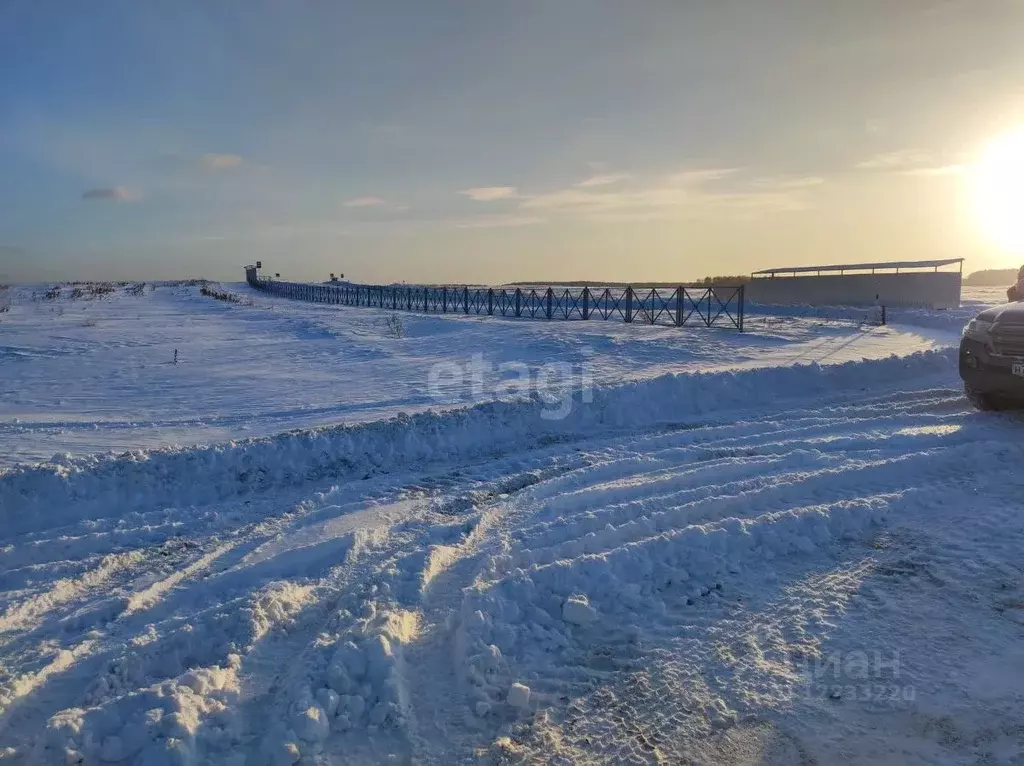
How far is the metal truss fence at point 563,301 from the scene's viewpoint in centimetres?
2546

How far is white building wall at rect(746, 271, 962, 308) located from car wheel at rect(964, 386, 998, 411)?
1116 inches

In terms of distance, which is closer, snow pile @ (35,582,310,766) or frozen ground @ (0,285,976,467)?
snow pile @ (35,582,310,766)

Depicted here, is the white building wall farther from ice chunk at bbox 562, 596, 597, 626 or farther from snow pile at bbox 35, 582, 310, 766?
snow pile at bbox 35, 582, 310, 766

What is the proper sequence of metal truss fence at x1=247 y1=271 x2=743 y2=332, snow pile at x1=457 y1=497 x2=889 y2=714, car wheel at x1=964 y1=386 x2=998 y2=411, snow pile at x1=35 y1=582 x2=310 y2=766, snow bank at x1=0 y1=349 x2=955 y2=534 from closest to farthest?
snow pile at x1=35 y1=582 x2=310 y2=766 → snow pile at x1=457 y1=497 x2=889 y2=714 → snow bank at x1=0 y1=349 x2=955 y2=534 → car wheel at x1=964 y1=386 x2=998 y2=411 → metal truss fence at x1=247 y1=271 x2=743 y2=332

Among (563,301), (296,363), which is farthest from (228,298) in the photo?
(296,363)

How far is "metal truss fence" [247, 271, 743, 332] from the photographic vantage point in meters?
25.5

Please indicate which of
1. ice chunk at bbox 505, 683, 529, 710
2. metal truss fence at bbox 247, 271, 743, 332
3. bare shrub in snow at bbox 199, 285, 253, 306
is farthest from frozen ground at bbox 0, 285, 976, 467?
bare shrub in snow at bbox 199, 285, 253, 306

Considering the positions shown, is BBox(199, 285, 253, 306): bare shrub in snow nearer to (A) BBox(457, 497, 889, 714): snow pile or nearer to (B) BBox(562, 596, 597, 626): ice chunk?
(A) BBox(457, 497, 889, 714): snow pile

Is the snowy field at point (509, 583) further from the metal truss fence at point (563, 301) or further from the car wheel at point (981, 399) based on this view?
the metal truss fence at point (563, 301)

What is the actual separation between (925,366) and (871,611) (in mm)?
11520

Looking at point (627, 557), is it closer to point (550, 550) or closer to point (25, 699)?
point (550, 550)

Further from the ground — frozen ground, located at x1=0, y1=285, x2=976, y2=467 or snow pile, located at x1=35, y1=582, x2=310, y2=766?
frozen ground, located at x1=0, y1=285, x2=976, y2=467

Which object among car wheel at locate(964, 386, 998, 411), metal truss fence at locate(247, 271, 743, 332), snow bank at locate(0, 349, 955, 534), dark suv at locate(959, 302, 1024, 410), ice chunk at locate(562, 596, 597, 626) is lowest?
ice chunk at locate(562, 596, 597, 626)

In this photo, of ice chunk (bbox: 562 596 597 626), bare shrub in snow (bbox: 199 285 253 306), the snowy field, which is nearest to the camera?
the snowy field
